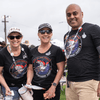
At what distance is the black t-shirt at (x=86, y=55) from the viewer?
7.46 ft

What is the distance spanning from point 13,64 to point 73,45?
1306 millimetres

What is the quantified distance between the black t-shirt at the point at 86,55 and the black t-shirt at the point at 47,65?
0.50m

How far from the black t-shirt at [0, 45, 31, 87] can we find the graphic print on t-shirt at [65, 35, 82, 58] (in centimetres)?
94

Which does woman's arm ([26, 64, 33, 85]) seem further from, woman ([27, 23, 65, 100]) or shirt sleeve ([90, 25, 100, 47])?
shirt sleeve ([90, 25, 100, 47])

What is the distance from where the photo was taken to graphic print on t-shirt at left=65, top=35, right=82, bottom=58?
238 centimetres

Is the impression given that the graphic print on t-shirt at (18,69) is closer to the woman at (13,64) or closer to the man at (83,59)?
the woman at (13,64)

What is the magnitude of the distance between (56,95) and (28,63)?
2.96ft

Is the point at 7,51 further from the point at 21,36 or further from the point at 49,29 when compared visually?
the point at 49,29

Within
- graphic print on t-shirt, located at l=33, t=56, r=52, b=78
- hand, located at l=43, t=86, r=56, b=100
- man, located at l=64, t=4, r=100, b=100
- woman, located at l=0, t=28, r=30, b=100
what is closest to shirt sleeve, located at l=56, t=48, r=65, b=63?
graphic print on t-shirt, located at l=33, t=56, r=52, b=78

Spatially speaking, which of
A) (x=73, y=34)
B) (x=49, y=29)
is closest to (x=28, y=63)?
(x=49, y=29)

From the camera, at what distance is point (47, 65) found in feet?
9.27

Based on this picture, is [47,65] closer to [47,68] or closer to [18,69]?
[47,68]

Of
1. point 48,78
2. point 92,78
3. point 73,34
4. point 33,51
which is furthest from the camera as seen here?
point 33,51

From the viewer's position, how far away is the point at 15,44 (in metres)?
2.95
